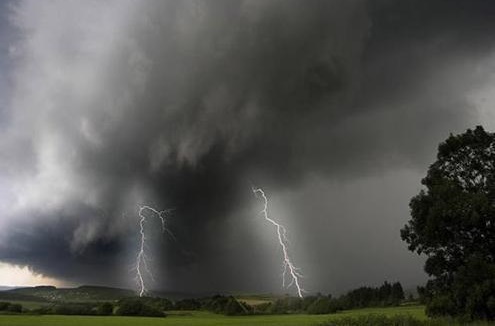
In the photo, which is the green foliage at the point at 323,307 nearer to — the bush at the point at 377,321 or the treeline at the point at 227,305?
the treeline at the point at 227,305

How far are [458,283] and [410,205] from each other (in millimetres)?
9477

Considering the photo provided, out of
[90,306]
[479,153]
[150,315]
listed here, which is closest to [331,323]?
[479,153]

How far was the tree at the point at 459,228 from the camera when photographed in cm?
4322

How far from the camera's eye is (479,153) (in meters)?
49.6

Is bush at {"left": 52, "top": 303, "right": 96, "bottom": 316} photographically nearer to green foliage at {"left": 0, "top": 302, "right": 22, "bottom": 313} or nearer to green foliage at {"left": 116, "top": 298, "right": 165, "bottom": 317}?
green foliage at {"left": 116, "top": 298, "right": 165, "bottom": 317}

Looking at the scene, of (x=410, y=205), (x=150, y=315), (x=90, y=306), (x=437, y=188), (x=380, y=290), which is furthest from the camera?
(x=380, y=290)

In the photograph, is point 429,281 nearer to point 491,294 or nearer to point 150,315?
point 491,294

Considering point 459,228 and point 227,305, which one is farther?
point 227,305

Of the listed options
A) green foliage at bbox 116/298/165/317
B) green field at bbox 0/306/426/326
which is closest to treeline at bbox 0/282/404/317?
green foliage at bbox 116/298/165/317

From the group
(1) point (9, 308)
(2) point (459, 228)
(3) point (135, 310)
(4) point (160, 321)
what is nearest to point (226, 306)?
(3) point (135, 310)

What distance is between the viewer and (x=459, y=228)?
46.2m

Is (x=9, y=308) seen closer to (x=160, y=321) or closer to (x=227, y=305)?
(x=160, y=321)

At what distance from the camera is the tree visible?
43219mm

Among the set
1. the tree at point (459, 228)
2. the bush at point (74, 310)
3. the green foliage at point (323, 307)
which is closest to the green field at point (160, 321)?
the tree at point (459, 228)
